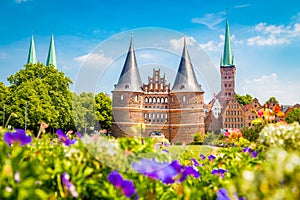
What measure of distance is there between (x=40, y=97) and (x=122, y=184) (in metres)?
32.7

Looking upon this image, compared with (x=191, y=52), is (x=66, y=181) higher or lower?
lower

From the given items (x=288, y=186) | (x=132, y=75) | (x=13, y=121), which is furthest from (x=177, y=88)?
(x=13, y=121)

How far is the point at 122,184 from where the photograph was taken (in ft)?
7.78

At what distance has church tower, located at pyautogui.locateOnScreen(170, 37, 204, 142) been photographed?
4.21m

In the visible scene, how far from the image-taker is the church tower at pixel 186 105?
421 centimetres

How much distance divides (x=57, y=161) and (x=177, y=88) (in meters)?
2.49

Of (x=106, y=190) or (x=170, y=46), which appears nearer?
(x=106, y=190)

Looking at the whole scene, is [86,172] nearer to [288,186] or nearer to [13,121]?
[288,186]

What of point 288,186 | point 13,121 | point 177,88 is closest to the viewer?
point 288,186

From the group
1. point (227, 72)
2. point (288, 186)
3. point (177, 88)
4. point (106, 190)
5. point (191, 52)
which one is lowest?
point (106, 190)

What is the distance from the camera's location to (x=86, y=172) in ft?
8.09

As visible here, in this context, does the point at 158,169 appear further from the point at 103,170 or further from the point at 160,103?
the point at 160,103

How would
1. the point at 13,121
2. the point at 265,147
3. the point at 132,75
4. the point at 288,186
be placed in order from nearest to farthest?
the point at 288,186
the point at 265,147
the point at 132,75
the point at 13,121

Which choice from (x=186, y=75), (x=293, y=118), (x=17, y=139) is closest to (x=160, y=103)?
(x=186, y=75)
